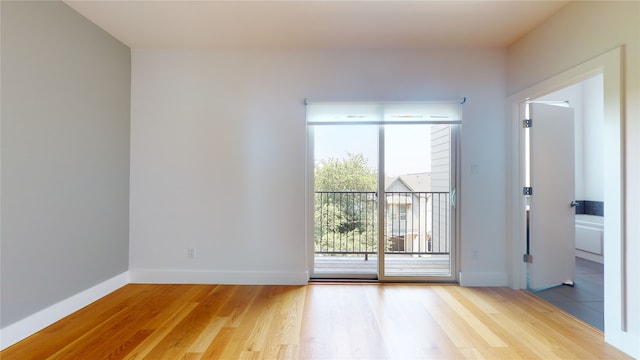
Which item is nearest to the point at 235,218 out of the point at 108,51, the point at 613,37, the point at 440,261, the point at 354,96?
the point at 354,96

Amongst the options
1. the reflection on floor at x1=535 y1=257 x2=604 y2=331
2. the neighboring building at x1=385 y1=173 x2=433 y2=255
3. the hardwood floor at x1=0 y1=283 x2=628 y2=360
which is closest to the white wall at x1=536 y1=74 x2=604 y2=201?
the reflection on floor at x1=535 y1=257 x2=604 y2=331

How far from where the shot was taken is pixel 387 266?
329 centimetres

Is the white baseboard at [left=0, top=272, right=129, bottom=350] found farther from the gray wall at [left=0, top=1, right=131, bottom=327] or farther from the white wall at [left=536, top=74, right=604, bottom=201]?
the white wall at [left=536, top=74, right=604, bottom=201]

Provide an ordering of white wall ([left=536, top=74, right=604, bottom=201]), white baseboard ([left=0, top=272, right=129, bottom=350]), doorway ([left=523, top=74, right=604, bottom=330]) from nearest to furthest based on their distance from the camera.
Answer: white baseboard ([left=0, top=272, right=129, bottom=350]) < doorway ([left=523, top=74, right=604, bottom=330]) < white wall ([left=536, top=74, right=604, bottom=201])

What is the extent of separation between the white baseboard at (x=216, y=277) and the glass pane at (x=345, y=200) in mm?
407

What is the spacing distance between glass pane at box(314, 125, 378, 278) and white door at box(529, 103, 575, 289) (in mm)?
1631

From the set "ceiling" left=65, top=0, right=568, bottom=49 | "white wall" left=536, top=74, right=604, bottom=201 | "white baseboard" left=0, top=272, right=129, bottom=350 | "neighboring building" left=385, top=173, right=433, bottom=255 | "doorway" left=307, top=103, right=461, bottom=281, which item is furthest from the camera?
"white wall" left=536, top=74, right=604, bottom=201

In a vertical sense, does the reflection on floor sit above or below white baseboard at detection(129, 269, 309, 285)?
below

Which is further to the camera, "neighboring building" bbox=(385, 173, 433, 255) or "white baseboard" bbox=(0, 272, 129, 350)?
"neighboring building" bbox=(385, 173, 433, 255)

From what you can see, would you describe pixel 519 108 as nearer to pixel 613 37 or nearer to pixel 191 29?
pixel 613 37

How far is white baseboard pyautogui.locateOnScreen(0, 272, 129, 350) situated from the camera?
1.87 metres

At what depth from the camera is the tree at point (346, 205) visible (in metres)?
3.22

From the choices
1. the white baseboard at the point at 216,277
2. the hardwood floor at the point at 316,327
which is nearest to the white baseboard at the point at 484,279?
the hardwood floor at the point at 316,327

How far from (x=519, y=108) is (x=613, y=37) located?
1000 millimetres
